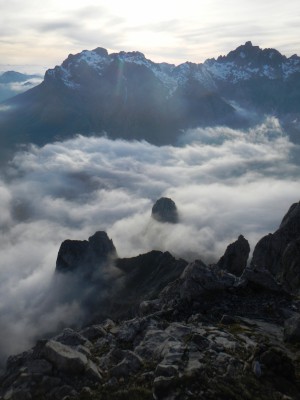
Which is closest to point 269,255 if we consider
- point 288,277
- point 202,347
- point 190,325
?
point 288,277

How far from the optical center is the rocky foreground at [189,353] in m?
26.0

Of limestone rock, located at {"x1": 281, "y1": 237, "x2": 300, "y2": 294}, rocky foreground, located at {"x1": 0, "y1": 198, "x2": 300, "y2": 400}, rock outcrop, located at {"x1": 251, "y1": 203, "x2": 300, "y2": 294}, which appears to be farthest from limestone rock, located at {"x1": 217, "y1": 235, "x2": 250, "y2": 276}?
rocky foreground, located at {"x1": 0, "y1": 198, "x2": 300, "y2": 400}

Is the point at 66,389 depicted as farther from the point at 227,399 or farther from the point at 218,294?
the point at 218,294

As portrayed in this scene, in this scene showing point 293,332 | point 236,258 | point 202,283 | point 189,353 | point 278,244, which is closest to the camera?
point 189,353

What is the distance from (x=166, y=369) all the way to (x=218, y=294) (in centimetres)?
2032

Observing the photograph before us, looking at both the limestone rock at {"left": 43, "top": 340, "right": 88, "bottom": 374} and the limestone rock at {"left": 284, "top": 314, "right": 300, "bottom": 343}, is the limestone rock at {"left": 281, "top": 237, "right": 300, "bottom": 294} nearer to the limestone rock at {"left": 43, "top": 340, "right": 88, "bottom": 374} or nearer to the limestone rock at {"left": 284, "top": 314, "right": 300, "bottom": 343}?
the limestone rock at {"left": 284, "top": 314, "right": 300, "bottom": 343}

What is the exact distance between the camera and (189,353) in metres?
29.8

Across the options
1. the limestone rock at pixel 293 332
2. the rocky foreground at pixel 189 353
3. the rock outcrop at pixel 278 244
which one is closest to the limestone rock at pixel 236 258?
the rock outcrop at pixel 278 244

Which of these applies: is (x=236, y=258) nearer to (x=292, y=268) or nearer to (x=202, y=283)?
(x=292, y=268)

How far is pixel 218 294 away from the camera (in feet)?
151

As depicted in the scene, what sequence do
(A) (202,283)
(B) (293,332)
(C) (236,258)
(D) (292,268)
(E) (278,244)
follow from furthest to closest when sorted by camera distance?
(C) (236,258), (E) (278,244), (D) (292,268), (A) (202,283), (B) (293,332)

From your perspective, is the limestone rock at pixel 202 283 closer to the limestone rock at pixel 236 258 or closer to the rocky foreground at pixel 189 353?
the rocky foreground at pixel 189 353

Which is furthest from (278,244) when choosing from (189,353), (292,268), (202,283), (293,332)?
(189,353)

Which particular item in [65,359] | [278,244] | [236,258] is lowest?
[236,258]
